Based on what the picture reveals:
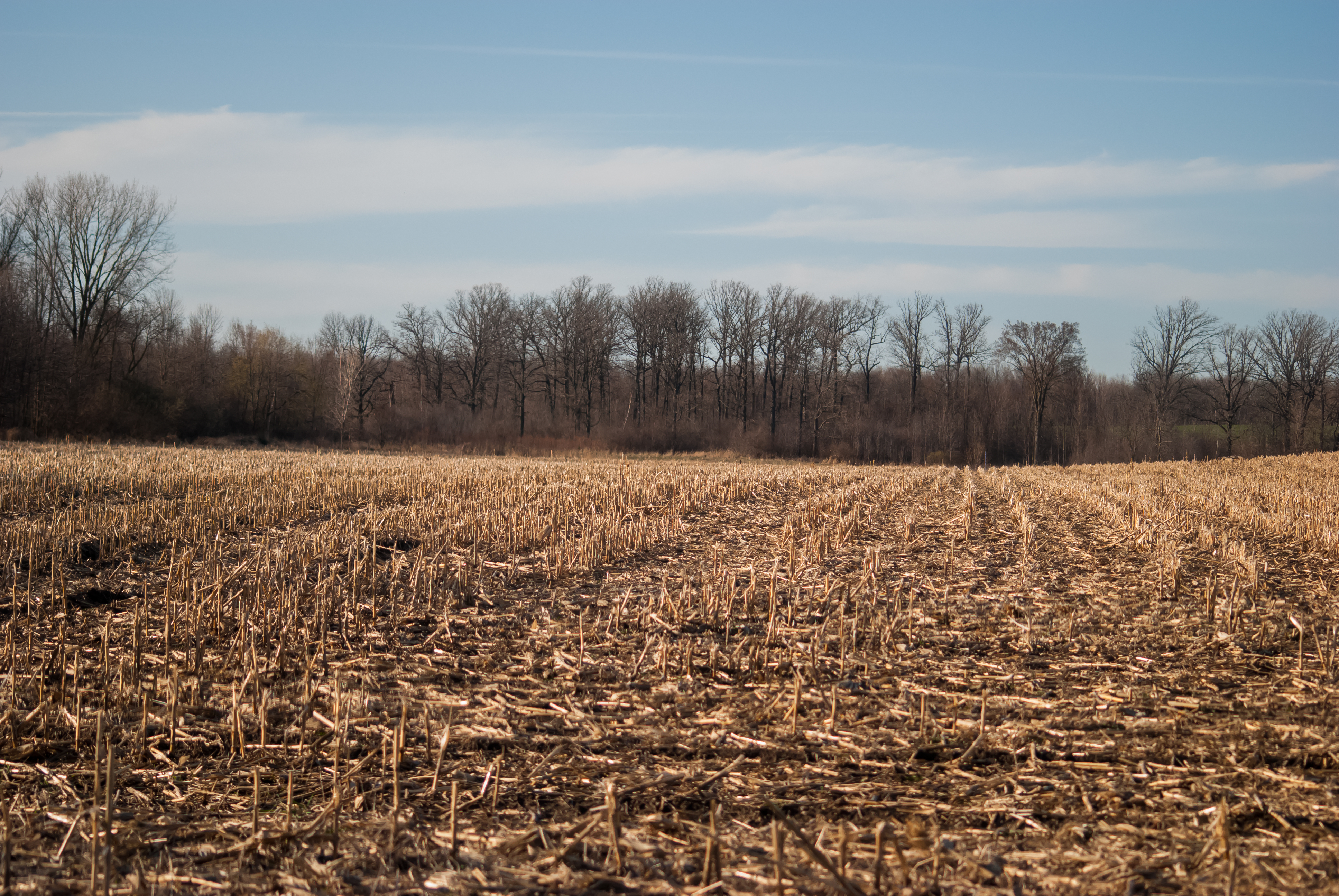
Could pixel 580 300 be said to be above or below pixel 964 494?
above

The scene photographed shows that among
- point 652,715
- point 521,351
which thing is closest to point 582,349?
point 521,351

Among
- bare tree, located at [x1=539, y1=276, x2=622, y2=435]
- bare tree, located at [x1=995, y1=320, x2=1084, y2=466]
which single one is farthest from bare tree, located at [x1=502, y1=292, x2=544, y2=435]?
bare tree, located at [x1=995, y1=320, x2=1084, y2=466]

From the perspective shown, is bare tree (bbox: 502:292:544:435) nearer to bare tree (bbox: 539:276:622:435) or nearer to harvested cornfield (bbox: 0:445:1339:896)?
bare tree (bbox: 539:276:622:435)

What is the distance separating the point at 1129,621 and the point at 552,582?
4583 mm

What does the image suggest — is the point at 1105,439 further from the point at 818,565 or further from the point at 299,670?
the point at 299,670

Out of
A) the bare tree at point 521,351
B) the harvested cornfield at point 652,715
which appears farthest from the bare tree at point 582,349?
the harvested cornfield at point 652,715

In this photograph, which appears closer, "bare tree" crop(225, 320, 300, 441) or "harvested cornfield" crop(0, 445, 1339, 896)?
"harvested cornfield" crop(0, 445, 1339, 896)

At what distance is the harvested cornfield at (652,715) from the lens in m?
2.66

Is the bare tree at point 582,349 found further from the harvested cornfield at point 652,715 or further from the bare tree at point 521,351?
the harvested cornfield at point 652,715

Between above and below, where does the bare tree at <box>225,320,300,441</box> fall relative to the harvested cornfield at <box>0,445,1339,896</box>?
above

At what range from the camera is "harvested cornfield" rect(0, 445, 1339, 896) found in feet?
8.73

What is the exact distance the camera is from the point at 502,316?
6094cm

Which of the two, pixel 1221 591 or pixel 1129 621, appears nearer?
pixel 1129 621

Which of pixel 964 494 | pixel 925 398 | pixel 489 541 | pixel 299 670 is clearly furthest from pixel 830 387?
pixel 299 670
